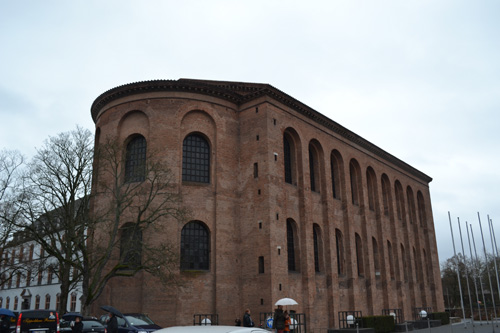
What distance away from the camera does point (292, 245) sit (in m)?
27.8

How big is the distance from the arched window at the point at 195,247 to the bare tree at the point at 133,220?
1.26m

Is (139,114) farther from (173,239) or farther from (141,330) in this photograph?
(141,330)

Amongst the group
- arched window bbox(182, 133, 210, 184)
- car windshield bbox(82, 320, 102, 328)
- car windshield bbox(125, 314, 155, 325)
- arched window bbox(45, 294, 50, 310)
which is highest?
arched window bbox(182, 133, 210, 184)

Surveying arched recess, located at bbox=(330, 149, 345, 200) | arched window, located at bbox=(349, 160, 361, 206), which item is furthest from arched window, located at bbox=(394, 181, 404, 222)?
arched recess, located at bbox=(330, 149, 345, 200)

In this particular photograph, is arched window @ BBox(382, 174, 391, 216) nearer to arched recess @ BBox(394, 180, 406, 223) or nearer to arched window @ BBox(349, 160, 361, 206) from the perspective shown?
arched recess @ BBox(394, 180, 406, 223)

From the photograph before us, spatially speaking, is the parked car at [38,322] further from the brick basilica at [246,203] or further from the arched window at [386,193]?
the arched window at [386,193]

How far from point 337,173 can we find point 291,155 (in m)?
6.24

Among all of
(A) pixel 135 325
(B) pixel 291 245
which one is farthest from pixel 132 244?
(B) pixel 291 245

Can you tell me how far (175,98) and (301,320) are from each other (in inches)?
611

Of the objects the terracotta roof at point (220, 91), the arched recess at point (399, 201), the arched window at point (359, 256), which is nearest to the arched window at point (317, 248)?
the arched window at point (359, 256)

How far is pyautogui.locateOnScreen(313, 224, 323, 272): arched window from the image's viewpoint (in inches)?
1174

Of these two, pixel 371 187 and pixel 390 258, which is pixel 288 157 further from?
pixel 390 258

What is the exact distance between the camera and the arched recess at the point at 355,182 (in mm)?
36062

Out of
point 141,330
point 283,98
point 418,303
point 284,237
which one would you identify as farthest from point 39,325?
point 418,303
